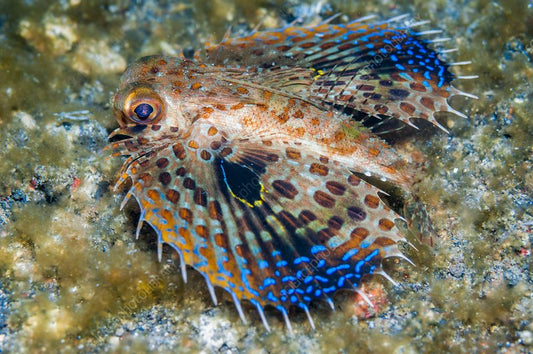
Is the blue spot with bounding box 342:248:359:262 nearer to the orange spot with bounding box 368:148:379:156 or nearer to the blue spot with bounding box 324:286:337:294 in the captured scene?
the blue spot with bounding box 324:286:337:294

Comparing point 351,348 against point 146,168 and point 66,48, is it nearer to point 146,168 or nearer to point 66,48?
point 146,168

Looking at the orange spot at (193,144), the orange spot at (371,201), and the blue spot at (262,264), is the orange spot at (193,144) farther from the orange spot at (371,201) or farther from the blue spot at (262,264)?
the orange spot at (371,201)

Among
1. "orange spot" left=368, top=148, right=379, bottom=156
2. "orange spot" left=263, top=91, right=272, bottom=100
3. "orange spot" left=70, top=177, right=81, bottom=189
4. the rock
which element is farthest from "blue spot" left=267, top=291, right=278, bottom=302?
the rock

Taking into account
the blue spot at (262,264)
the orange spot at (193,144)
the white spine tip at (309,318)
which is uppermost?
the orange spot at (193,144)

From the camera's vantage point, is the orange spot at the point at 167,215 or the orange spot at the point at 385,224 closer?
the orange spot at the point at 167,215

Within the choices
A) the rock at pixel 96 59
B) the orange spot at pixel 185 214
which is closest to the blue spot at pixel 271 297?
the orange spot at pixel 185 214
